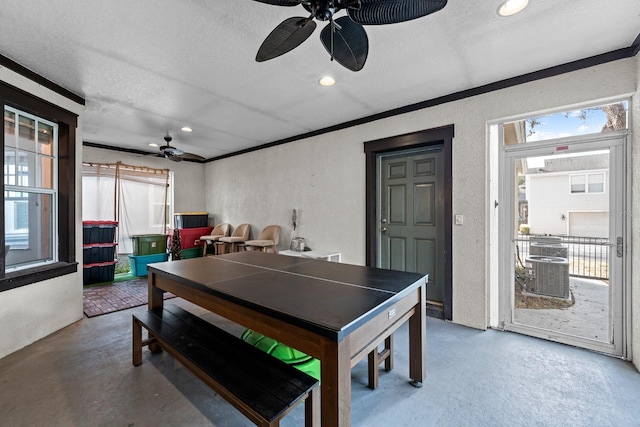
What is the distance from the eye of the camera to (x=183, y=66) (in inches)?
99.7

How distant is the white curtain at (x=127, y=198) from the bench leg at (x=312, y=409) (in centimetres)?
617

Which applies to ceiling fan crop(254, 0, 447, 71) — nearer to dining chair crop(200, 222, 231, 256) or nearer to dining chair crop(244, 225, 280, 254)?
dining chair crop(244, 225, 280, 254)

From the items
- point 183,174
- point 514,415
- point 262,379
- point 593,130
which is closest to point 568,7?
point 593,130

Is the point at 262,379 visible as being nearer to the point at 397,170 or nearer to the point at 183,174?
the point at 397,170

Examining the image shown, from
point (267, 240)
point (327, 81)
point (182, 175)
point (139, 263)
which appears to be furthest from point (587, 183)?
point (182, 175)

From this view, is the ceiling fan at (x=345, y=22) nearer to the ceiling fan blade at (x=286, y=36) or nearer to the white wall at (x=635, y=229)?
the ceiling fan blade at (x=286, y=36)

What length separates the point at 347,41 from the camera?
62.2 inches

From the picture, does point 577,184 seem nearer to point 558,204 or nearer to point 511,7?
point 558,204

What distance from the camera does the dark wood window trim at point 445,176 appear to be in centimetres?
315

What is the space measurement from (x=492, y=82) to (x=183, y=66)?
307 cm

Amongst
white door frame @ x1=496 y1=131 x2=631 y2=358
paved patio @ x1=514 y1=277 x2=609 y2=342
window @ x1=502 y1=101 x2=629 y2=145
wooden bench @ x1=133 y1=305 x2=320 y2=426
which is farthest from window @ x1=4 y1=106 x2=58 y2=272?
paved patio @ x1=514 y1=277 x2=609 y2=342

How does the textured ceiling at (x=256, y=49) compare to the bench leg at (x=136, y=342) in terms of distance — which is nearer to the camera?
the textured ceiling at (x=256, y=49)

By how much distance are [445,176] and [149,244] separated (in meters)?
5.23

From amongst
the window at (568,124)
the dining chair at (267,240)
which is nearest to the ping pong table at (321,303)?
the window at (568,124)
